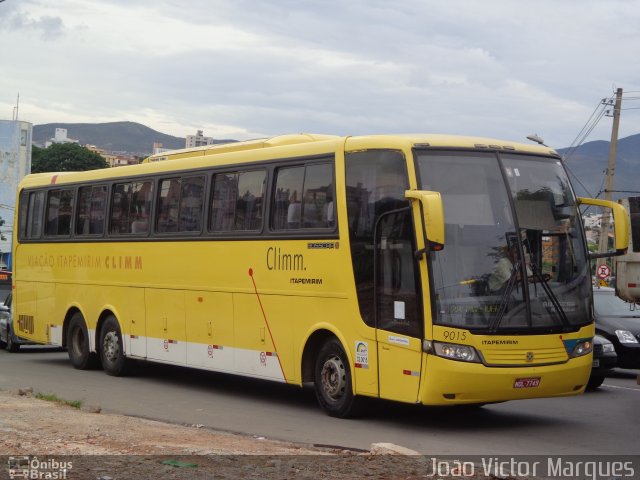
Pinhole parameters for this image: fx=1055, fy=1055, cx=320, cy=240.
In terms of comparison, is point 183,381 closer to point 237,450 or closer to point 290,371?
point 290,371

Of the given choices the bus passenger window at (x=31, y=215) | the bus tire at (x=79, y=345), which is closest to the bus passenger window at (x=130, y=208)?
the bus tire at (x=79, y=345)

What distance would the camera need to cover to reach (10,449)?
30.0ft

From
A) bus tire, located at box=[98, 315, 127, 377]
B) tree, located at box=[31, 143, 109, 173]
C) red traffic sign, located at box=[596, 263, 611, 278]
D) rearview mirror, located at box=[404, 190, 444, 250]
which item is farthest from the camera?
tree, located at box=[31, 143, 109, 173]

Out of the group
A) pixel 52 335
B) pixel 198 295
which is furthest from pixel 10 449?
pixel 52 335

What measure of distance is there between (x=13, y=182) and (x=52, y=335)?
67579 mm

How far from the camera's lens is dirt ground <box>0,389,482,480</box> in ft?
27.1

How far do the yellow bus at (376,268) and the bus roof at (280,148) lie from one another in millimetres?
33

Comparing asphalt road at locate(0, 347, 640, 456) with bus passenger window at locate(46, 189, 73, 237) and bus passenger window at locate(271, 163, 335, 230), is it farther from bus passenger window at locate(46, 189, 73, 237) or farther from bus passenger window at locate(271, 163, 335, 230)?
bus passenger window at locate(46, 189, 73, 237)

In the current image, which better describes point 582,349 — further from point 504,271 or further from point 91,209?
point 91,209

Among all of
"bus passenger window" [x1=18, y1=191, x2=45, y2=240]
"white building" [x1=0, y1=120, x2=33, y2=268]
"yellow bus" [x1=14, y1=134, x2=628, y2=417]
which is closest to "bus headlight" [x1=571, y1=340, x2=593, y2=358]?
"yellow bus" [x1=14, y1=134, x2=628, y2=417]

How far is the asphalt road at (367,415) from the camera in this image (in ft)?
37.7

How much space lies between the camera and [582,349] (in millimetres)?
12688

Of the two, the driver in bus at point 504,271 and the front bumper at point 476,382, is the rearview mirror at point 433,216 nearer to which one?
the driver in bus at point 504,271

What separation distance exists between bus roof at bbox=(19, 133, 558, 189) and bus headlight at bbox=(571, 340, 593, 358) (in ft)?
8.02
